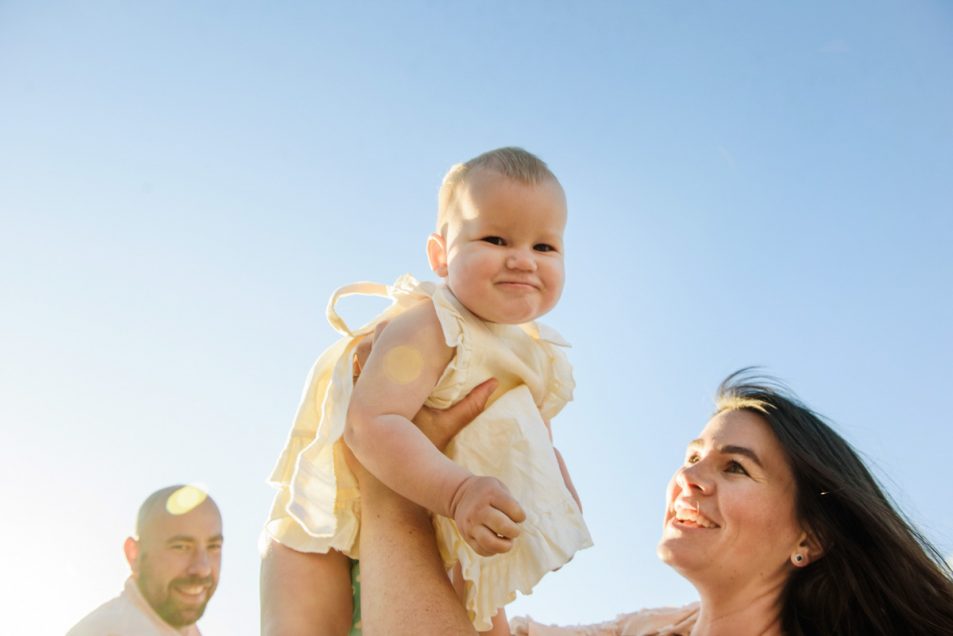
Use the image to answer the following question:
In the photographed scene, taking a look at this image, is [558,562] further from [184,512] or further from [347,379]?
[184,512]

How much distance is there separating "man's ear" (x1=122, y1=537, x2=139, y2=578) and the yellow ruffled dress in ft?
11.0

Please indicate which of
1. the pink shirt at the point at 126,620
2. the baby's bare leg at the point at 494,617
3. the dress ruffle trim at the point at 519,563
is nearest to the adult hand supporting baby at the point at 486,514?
the dress ruffle trim at the point at 519,563

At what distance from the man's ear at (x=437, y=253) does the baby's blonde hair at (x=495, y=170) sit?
0.10 feet

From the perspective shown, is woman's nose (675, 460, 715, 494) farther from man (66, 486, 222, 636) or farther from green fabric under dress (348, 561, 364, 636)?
man (66, 486, 222, 636)

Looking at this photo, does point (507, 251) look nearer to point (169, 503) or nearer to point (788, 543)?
point (788, 543)

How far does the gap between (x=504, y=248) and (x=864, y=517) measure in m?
2.05

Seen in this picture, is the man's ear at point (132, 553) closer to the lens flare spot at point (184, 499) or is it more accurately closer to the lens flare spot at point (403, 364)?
the lens flare spot at point (184, 499)

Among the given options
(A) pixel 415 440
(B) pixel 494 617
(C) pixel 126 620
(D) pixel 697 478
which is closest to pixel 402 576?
(B) pixel 494 617

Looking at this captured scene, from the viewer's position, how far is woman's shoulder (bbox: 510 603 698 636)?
13.3 ft

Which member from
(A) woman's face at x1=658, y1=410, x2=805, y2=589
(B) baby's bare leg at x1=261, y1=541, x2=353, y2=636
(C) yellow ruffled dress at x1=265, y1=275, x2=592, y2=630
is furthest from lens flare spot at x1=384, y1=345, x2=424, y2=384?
(A) woman's face at x1=658, y1=410, x2=805, y2=589

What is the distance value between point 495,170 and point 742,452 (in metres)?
1.67

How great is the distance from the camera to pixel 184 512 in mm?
6355

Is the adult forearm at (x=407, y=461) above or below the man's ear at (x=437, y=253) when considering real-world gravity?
below

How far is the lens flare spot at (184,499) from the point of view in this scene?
638cm
